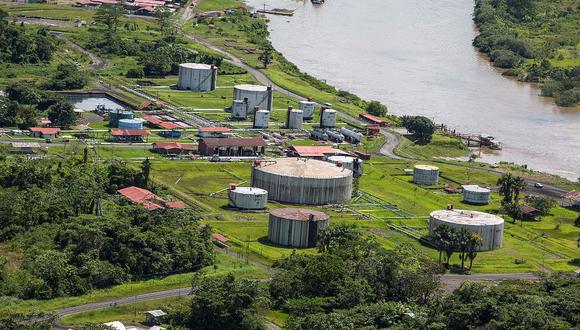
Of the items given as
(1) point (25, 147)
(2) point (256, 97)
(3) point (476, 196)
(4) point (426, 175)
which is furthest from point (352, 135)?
(1) point (25, 147)

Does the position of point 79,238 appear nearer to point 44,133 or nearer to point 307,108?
point 44,133

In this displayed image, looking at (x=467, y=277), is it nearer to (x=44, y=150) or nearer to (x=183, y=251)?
(x=183, y=251)

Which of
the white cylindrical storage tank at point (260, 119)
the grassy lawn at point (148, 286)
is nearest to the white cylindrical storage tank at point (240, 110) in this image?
the white cylindrical storage tank at point (260, 119)

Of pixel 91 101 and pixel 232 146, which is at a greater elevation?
pixel 91 101

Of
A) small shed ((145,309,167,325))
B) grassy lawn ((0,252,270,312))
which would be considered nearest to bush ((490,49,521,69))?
grassy lawn ((0,252,270,312))

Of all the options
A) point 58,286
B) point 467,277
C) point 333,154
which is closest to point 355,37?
point 333,154

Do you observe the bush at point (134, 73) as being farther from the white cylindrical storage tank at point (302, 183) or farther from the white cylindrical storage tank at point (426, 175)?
the white cylindrical storage tank at point (302, 183)

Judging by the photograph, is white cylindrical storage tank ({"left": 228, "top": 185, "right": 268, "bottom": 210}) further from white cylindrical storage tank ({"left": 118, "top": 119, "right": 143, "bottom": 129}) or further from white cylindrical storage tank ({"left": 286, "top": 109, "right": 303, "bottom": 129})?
white cylindrical storage tank ({"left": 286, "top": 109, "right": 303, "bottom": 129})
